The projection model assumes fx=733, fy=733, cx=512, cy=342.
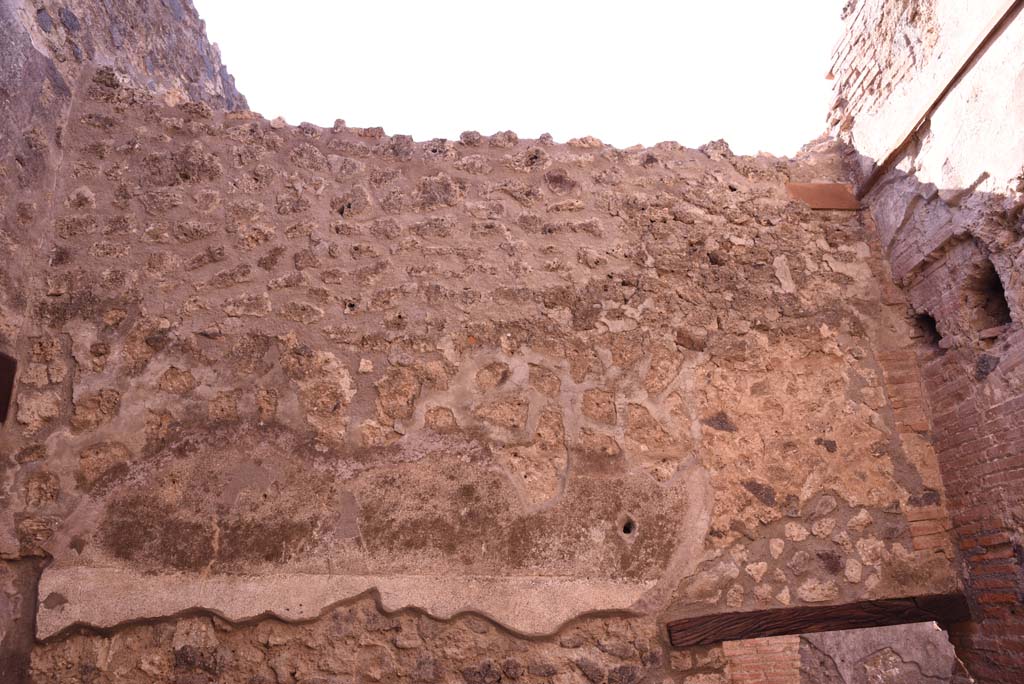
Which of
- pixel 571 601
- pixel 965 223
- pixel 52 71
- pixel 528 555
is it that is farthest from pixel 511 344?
pixel 52 71

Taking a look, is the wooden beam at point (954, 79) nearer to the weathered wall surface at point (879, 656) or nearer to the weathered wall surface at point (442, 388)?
the weathered wall surface at point (442, 388)

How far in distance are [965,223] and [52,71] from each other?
4095mm

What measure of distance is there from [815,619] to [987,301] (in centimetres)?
155

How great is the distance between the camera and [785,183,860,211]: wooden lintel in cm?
379

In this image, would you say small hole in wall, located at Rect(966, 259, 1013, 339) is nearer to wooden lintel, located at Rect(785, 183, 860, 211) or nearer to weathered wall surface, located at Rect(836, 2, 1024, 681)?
weathered wall surface, located at Rect(836, 2, 1024, 681)

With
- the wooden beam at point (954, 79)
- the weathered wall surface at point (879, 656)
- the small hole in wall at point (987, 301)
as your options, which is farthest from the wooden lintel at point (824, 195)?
the weathered wall surface at point (879, 656)

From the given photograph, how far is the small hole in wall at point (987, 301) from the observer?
307 centimetres

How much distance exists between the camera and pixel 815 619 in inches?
117

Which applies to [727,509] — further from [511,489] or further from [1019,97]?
[1019,97]

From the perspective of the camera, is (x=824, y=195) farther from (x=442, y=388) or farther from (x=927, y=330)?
(x=442, y=388)

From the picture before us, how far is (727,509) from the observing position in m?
3.08

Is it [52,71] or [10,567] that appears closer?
[10,567]

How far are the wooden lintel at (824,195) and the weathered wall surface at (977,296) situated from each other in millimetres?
269

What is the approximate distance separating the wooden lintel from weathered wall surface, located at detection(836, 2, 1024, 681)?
0.88 ft
